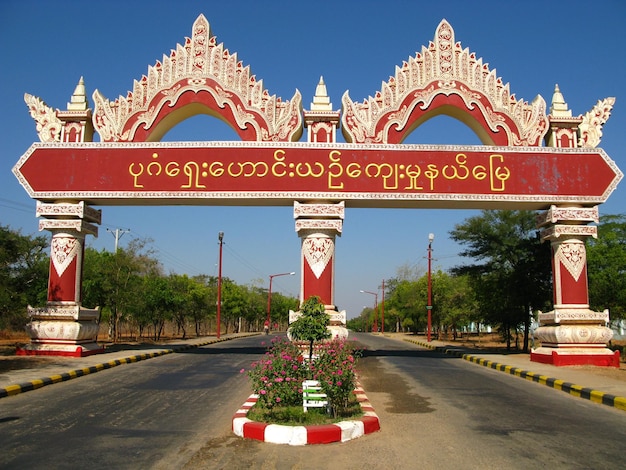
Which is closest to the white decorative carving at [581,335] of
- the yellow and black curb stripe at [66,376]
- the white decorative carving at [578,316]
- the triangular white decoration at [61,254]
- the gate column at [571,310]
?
the gate column at [571,310]

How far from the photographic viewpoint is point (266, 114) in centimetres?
1842

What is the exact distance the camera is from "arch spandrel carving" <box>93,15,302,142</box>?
18.4 meters

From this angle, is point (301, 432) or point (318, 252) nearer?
point (301, 432)

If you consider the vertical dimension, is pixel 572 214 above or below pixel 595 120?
below

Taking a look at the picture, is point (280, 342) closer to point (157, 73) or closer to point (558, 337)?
point (558, 337)

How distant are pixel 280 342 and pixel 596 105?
15341mm

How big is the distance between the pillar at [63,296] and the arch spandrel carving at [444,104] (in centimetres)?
963

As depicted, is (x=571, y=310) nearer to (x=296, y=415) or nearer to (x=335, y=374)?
(x=335, y=374)

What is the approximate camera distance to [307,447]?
664 cm

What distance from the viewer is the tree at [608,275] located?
2498 centimetres

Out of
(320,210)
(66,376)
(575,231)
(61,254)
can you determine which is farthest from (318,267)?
(61,254)

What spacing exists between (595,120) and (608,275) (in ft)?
31.6

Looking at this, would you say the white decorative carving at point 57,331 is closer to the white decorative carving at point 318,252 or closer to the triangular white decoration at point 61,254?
the triangular white decoration at point 61,254

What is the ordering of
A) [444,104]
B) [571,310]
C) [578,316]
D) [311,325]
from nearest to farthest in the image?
[311,325] < [578,316] < [571,310] < [444,104]
